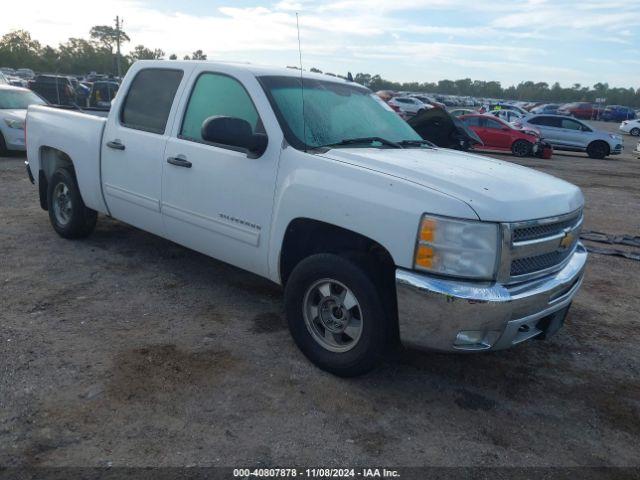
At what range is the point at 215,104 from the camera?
4203mm

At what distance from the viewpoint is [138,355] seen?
364 cm

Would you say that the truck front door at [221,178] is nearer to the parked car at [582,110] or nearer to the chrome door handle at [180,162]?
the chrome door handle at [180,162]

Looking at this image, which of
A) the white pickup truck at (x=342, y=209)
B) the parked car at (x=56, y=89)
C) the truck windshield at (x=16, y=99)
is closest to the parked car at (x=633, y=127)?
the parked car at (x=56, y=89)

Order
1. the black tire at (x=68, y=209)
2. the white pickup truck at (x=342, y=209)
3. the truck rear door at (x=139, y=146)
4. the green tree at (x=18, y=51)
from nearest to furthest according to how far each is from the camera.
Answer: the white pickup truck at (x=342, y=209) → the truck rear door at (x=139, y=146) → the black tire at (x=68, y=209) → the green tree at (x=18, y=51)

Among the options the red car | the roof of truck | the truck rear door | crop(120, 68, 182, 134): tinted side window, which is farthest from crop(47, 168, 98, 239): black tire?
the red car

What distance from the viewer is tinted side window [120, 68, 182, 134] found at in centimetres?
456

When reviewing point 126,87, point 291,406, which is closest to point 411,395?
point 291,406

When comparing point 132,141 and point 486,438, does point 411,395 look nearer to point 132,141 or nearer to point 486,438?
point 486,438

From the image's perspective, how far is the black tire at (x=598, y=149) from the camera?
827 inches

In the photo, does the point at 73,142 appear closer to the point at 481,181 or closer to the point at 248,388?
the point at 248,388

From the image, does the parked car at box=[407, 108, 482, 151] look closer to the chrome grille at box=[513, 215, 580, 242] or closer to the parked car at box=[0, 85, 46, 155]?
the chrome grille at box=[513, 215, 580, 242]

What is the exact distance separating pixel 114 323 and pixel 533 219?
2982mm

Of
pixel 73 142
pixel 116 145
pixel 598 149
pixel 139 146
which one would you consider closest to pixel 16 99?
pixel 73 142

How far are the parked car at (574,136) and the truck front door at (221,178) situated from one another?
64.4 feet
